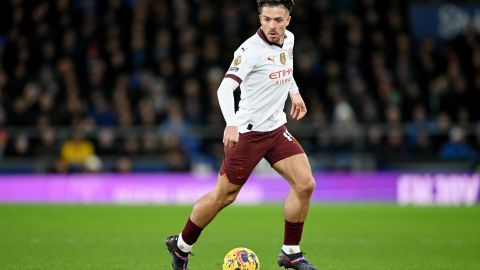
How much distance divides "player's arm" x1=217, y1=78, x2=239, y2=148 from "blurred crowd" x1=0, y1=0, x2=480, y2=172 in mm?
10427

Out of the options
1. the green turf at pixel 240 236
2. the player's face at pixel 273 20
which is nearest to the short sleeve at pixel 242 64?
the player's face at pixel 273 20

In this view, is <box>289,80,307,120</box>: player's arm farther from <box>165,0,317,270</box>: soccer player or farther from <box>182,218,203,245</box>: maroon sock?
<box>182,218,203,245</box>: maroon sock

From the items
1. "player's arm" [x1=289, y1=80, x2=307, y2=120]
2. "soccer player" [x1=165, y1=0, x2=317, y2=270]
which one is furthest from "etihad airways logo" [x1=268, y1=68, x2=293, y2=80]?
"player's arm" [x1=289, y1=80, x2=307, y2=120]

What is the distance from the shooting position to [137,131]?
17.9m

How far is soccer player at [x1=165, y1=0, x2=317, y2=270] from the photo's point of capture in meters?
7.06

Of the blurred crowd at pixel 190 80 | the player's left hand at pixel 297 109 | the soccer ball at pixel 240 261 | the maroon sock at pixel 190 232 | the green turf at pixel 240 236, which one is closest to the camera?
the soccer ball at pixel 240 261

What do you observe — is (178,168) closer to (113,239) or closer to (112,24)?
(112,24)

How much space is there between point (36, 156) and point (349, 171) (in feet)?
20.7

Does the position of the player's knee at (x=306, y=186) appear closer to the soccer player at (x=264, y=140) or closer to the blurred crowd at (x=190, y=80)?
the soccer player at (x=264, y=140)

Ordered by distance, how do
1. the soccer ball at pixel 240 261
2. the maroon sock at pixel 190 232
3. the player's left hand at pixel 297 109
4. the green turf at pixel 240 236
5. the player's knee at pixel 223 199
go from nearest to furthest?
the soccer ball at pixel 240 261
the player's knee at pixel 223 199
the maroon sock at pixel 190 232
the player's left hand at pixel 297 109
the green turf at pixel 240 236

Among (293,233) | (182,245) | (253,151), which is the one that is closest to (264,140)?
(253,151)

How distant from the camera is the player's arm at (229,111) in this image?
6691 mm

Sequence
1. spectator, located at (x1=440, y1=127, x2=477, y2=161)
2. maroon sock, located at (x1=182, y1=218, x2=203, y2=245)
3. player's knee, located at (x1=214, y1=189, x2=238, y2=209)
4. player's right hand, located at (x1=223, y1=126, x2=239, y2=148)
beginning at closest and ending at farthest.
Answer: player's right hand, located at (x1=223, y1=126, x2=239, y2=148), player's knee, located at (x1=214, y1=189, x2=238, y2=209), maroon sock, located at (x1=182, y1=218, x2=203, y2=245), spectator, located at (x1=440, y1=127, x2=477, y2=161)

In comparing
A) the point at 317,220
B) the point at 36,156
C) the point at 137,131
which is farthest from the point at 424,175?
the point at 36,156
